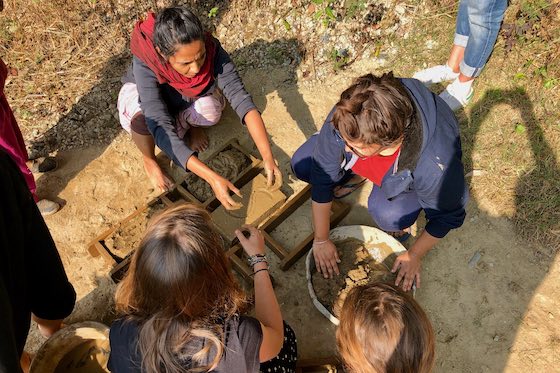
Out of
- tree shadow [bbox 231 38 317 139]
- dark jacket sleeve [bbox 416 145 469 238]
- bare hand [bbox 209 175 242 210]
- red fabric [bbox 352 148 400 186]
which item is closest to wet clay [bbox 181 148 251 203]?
bare hand [bbox 209 175 242 210]

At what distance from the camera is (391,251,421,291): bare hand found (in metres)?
2.53

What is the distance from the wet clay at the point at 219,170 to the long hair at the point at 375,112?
1.37 meters

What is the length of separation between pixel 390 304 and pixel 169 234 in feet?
2.90

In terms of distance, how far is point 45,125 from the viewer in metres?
3.60

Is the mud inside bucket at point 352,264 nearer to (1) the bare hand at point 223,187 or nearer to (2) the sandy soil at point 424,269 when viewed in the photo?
(2) the sandy soil at point 424,269

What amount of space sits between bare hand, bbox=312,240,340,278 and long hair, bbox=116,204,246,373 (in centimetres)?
104

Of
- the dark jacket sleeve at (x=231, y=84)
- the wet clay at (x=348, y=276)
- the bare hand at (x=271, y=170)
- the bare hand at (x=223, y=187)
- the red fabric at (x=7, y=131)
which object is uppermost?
the red fabric at (x=7, y=131)

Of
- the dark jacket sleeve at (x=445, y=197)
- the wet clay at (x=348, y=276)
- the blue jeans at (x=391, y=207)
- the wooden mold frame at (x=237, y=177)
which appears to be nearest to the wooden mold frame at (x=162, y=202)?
the wooden mold frame at (x=237, y=177)

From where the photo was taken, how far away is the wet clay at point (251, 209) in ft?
9.88

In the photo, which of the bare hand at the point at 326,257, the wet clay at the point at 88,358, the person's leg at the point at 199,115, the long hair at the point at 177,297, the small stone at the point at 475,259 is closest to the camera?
the long hair at the point at 177,297

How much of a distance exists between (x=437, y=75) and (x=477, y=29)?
55 centimetres

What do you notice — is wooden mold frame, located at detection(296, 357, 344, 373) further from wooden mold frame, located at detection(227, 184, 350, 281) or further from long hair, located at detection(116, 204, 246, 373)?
long hair, located at detection(116, 204, 246, 373)

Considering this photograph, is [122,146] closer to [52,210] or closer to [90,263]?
[52,210]

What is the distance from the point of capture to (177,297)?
1584 millimetres
